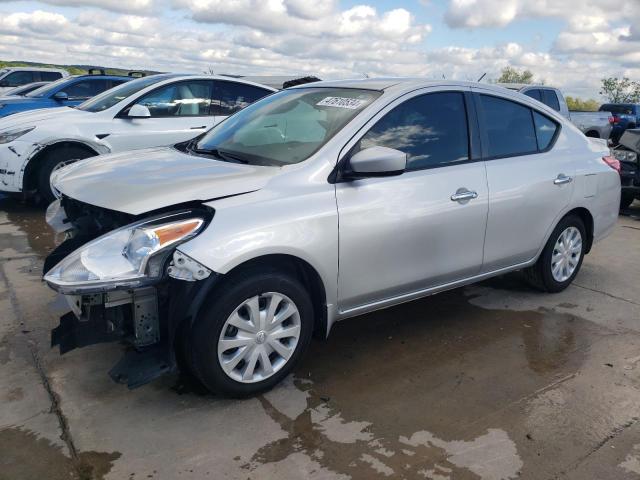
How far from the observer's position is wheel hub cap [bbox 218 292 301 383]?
2965mm

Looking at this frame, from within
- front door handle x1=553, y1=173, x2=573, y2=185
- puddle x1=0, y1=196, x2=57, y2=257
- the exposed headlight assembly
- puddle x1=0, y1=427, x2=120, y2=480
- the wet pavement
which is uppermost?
front door handle x1=553, y1=173, x2=573, y2=185

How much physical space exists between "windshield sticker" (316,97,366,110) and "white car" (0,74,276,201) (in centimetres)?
375

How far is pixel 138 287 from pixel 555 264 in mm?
3387

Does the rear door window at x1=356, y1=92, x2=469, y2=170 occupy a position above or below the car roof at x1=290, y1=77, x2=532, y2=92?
below

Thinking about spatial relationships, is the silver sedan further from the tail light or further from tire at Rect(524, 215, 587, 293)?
the tail light

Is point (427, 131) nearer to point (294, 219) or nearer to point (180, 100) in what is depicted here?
point (294, 219)

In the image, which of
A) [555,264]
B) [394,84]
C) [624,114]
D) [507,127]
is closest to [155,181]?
[394,84]

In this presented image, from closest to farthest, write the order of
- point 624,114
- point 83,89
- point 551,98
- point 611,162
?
point 611,162
point 83,89
point 551,98
point 624,114

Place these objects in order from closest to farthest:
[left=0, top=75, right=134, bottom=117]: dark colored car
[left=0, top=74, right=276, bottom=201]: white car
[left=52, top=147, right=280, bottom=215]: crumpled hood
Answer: [left=52, top=147, right=280, bottom=215]: crumpled hood < [left=0, top=74, right=276, bottom=201]: white car < [left=0, top=75, right=134, bottom=117]: dark colored car

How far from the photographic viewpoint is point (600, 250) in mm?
6434

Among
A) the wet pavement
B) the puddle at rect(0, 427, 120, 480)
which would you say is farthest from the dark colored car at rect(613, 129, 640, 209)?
the puddle at rect(0, 427, 120, 480)

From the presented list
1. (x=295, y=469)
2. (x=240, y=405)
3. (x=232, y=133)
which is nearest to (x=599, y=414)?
(x=295, y=469)

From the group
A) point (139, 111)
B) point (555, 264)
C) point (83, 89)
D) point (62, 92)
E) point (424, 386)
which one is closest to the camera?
point (424, 386)

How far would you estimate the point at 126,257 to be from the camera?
9.12 ft
